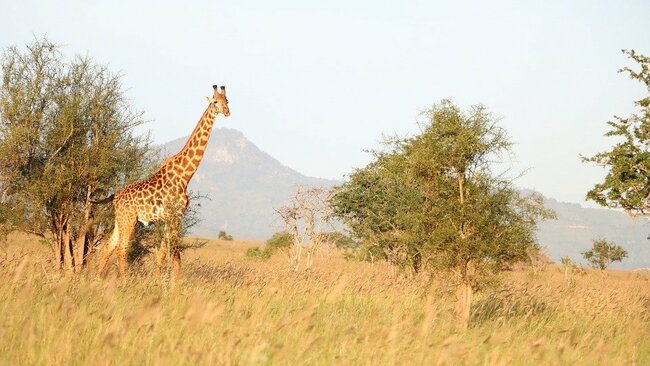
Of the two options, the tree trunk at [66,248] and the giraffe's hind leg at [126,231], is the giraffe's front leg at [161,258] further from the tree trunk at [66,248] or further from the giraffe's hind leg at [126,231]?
the tree trunk at [66,248]

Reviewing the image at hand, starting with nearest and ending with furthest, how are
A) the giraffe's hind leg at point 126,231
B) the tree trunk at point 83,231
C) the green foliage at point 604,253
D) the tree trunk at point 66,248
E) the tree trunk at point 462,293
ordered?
the tree trunk at point 462,293 → the giraffe's hind leg at point 126,231 → the tree trunk at point 83,231 → the tree trunk at point 66,248 → the green foliage at point 604,253

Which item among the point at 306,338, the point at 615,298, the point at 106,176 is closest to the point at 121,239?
the point at 106,176

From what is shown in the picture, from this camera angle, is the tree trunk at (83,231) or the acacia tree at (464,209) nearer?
the acacia tree at (464,209)

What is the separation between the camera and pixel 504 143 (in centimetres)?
1383

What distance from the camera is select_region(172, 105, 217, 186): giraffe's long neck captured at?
16283 millimetres

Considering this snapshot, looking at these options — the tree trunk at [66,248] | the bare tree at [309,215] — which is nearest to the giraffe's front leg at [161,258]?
the tree trunk at [66,248]

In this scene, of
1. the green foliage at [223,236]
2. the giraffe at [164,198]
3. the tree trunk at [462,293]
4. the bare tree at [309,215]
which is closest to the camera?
the tree trunk at [462,293]

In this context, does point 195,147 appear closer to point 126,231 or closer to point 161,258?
point 126,231

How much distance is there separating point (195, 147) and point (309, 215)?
490 inches

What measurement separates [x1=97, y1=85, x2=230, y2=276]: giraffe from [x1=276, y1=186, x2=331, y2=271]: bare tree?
1207cm

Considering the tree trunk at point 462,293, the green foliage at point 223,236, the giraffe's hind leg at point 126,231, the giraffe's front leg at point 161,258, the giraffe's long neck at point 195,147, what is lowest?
the tree trunk at point 462,293

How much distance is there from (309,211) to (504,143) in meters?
15.8

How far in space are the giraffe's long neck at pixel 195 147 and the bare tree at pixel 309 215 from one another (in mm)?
11889

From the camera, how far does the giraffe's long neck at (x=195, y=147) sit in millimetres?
16283
